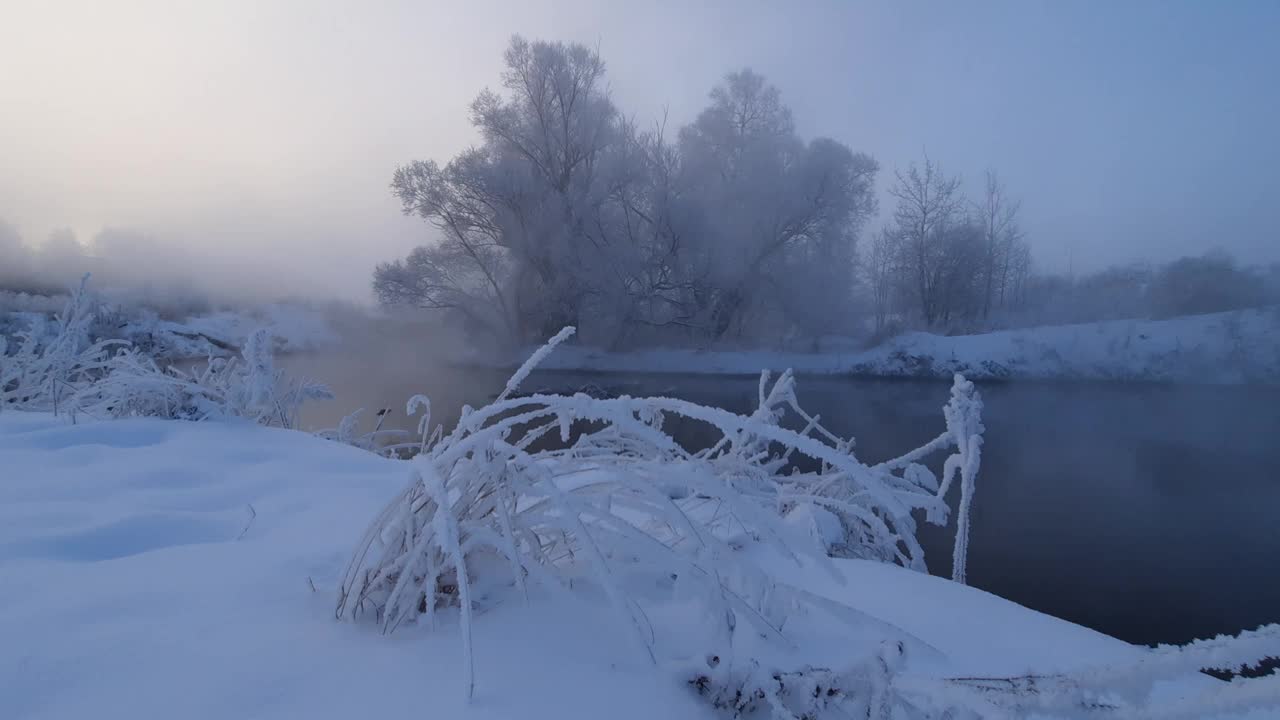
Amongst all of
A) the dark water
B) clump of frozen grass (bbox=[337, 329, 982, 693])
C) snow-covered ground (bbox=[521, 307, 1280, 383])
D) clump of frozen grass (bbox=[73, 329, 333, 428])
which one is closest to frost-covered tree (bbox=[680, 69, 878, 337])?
snow-covered ground (bbox=[521, 307, 1280, 383])

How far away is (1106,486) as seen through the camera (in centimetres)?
574

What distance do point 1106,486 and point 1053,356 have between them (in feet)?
19.0

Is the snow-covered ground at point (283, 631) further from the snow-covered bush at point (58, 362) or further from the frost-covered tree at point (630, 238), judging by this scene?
the frost-covered tree at point (630, 238)

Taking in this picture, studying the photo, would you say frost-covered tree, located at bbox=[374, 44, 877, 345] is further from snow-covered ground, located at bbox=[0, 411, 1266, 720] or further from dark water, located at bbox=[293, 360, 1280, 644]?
snow-covered ground, located at bbox=[0, 411, 1266, 720]

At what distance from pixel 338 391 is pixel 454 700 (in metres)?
9.40

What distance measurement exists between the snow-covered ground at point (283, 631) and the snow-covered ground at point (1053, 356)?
1107 centimetres

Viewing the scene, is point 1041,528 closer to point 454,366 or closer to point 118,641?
point 118,641

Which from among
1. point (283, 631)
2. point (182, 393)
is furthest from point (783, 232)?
point (283, 631)

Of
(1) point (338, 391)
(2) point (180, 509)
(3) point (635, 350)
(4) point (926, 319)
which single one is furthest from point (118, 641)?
(4) point (926, 319)

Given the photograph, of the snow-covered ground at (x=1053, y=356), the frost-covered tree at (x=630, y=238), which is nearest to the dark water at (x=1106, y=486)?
the snow-covered ground at (x=1053, y=356)

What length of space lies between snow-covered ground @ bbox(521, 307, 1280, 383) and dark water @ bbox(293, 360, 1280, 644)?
35 cm

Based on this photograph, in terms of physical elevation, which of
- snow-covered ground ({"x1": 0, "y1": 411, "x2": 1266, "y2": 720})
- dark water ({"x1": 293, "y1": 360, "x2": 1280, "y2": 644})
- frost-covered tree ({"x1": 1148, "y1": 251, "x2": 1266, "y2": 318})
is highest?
frost-covered tree ({"x1": 1148, "y1": 251, "x2": 1266, "y2": 318})

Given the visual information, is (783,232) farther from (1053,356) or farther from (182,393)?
(182,393)

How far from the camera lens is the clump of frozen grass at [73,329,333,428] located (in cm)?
248
